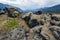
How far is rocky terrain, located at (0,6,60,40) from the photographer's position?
39719 mm

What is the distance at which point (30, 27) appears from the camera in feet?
146

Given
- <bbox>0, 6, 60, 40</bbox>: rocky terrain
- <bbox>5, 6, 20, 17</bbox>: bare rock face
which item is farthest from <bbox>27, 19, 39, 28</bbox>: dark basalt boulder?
<bbox>5, 6, 20, 17</bbox>: bare rock face

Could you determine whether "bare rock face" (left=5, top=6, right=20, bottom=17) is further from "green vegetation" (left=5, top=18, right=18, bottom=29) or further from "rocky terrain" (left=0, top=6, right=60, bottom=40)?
"green vegetation" (left=5, top=18, right=18, bottom=29)

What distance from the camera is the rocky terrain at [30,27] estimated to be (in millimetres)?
39719

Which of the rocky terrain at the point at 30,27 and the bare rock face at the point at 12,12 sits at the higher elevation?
the bare rock face at the point at 12,12

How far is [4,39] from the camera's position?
127ft

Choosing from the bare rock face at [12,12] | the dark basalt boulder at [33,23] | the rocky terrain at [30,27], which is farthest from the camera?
the bare rock face at [12,12]

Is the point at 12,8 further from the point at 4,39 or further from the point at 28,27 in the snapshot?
the point at 4,39

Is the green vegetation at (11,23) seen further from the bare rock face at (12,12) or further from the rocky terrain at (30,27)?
the bare rock face at (12,12)

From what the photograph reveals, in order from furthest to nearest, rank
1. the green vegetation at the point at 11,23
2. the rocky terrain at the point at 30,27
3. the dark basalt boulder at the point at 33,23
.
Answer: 1. the dark basalt boulder at the point at 33,23
2. the green vegetation at the point at 11,23
3. the rocky terrain at the point at 30,27

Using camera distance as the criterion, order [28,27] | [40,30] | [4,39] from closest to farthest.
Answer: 1. [4,39]
2. [40,30]
3. [28,27]

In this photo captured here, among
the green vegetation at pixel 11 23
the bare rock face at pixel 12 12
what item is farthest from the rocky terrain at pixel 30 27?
the green vegetation at pixel 11 23

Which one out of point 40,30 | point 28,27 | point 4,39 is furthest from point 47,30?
point 4,39

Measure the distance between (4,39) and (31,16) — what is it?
9.61 m
